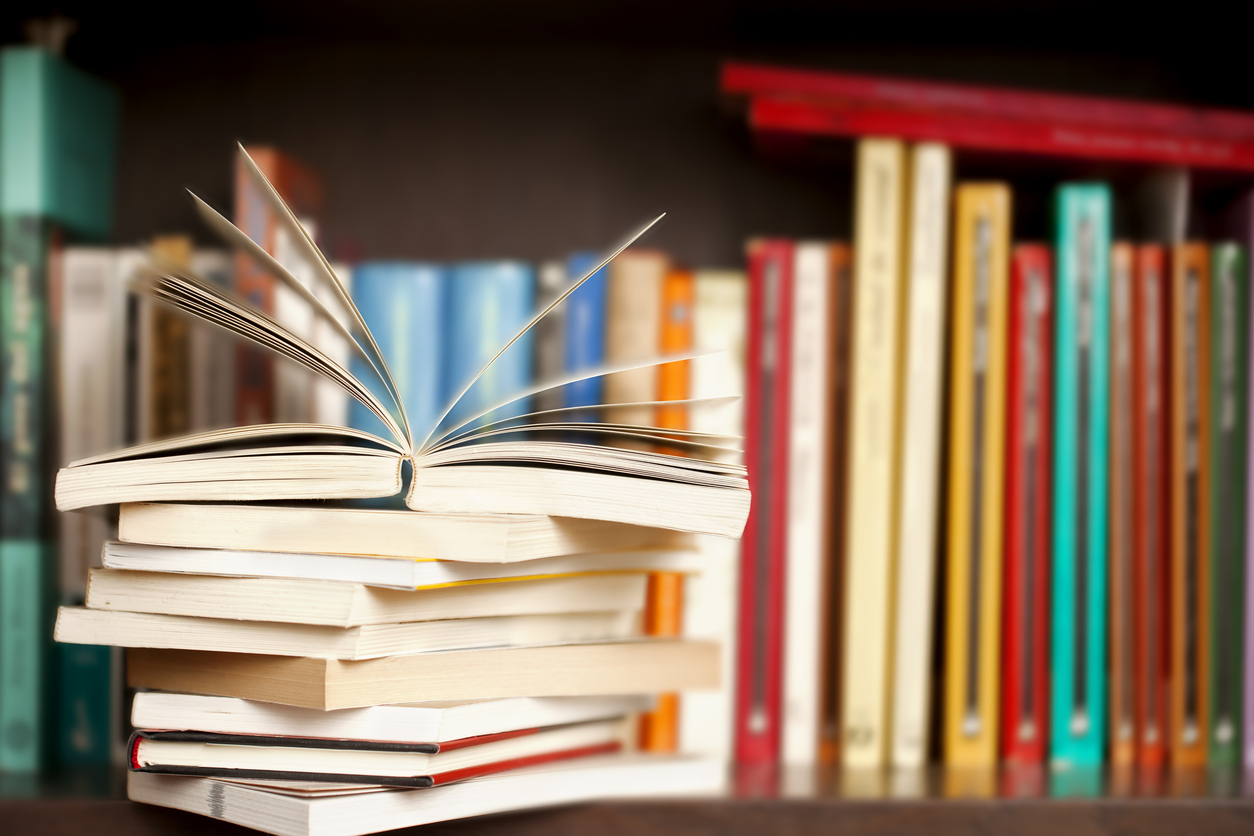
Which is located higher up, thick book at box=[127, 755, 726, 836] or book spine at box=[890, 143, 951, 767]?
book spine at box=[890, 143, 951, 767]

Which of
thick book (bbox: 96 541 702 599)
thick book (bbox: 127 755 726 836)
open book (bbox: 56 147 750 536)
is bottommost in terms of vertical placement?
thick book (bbox: 127 755 726 836)

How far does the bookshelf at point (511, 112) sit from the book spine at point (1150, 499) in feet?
0.61

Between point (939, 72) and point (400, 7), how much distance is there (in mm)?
478

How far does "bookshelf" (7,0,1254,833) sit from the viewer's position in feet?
3.03

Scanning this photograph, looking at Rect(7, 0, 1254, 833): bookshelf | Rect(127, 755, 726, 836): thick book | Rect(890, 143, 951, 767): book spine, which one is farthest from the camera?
Rect(7, 0, 1254, 833): bookshelf

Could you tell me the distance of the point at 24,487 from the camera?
2.48 ft

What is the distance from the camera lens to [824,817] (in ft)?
2.04

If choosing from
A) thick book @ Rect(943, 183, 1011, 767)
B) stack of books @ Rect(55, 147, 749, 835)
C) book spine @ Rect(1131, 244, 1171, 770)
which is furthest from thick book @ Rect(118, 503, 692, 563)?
book spine @ Rect(1131, 244, 1171, 770)

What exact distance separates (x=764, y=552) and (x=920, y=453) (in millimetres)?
132

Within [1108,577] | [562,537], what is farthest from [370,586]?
[1108,577]

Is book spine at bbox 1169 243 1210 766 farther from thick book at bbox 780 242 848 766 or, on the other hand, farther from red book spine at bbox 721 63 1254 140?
thick book at bbox 780 242 848 766

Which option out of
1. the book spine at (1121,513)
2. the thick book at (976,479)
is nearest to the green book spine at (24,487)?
the thick book at (976,479)

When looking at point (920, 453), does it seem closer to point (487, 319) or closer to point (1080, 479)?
point (1080, 479)

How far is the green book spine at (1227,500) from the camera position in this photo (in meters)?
0.74
